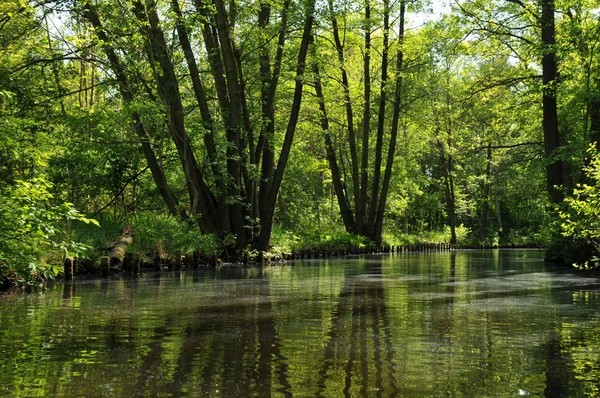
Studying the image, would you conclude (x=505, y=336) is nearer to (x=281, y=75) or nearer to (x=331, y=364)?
(x=331, y=364)

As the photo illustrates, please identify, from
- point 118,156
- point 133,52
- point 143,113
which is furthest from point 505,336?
point 118,156

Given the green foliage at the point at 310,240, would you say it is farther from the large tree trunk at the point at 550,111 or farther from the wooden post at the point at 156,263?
the large tree trunk at the point at 550,111

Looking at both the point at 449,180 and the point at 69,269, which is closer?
the point at 69,269

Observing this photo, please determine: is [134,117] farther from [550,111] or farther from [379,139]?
[379,139]

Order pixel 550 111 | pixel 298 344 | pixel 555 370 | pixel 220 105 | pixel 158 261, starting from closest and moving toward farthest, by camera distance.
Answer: pixel 555 370
pixel 298 344
pixel 158 261
pixel 220 105
pixel 550 111

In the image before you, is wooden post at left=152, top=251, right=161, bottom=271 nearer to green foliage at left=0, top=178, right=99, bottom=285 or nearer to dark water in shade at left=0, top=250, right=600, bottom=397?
dark water in shade at left=0, top=250, right=600, bottom=397

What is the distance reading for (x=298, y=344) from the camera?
5.29 metres

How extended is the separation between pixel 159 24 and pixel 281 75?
5.04 m

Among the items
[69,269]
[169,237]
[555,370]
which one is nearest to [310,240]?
[169,237]

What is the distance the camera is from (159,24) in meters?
16.6

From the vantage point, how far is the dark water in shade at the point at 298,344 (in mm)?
3932

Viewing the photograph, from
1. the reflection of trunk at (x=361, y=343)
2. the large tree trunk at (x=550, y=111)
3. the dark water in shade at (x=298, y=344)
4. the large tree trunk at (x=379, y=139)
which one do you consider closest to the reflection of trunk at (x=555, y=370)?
the dark water in shade at (x=298, y=344)

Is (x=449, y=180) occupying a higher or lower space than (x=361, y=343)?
higher

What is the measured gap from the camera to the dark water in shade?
3.93 meters
